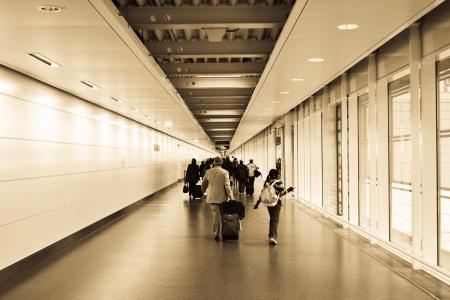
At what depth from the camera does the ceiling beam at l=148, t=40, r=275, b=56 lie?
8.55 m

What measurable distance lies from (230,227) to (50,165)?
3540 mm

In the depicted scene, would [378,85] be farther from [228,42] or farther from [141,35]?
[141,35]

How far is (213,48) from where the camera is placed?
859 cm

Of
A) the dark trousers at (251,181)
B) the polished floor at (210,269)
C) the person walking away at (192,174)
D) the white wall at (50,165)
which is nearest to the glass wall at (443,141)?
the polished floor at (210,269)

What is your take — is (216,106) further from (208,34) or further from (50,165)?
(208,34)

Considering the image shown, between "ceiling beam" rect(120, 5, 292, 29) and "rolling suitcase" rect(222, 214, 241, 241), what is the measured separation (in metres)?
3.93

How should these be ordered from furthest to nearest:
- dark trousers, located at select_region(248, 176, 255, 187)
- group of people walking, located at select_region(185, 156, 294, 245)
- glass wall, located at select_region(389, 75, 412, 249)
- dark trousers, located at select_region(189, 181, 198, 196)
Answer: dark trousers, located at select_region(248, 176, 255, 187) < dark trousers, located at select_region(189, 181, 198, 196) < group of people walking, located at select_region(185, 156, 294, 245) < glass wall, located at select_region(389, 75, 412, 249)

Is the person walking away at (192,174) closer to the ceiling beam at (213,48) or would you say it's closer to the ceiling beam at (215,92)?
the ceiling beam at (215,92)

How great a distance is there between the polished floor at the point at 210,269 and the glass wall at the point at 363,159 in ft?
2.53

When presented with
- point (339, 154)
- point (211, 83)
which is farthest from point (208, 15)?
point (339, 154)

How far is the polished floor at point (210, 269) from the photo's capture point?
5.63 metres

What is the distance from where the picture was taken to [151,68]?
7664mm

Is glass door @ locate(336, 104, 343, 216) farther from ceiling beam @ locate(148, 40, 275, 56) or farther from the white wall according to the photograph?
the white wall

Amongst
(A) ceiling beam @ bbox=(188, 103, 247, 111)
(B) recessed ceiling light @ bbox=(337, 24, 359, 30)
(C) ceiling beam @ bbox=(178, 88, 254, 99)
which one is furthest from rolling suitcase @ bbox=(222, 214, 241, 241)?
(A) ceiling beam @ bbox=(188, 103, 247, 111)
